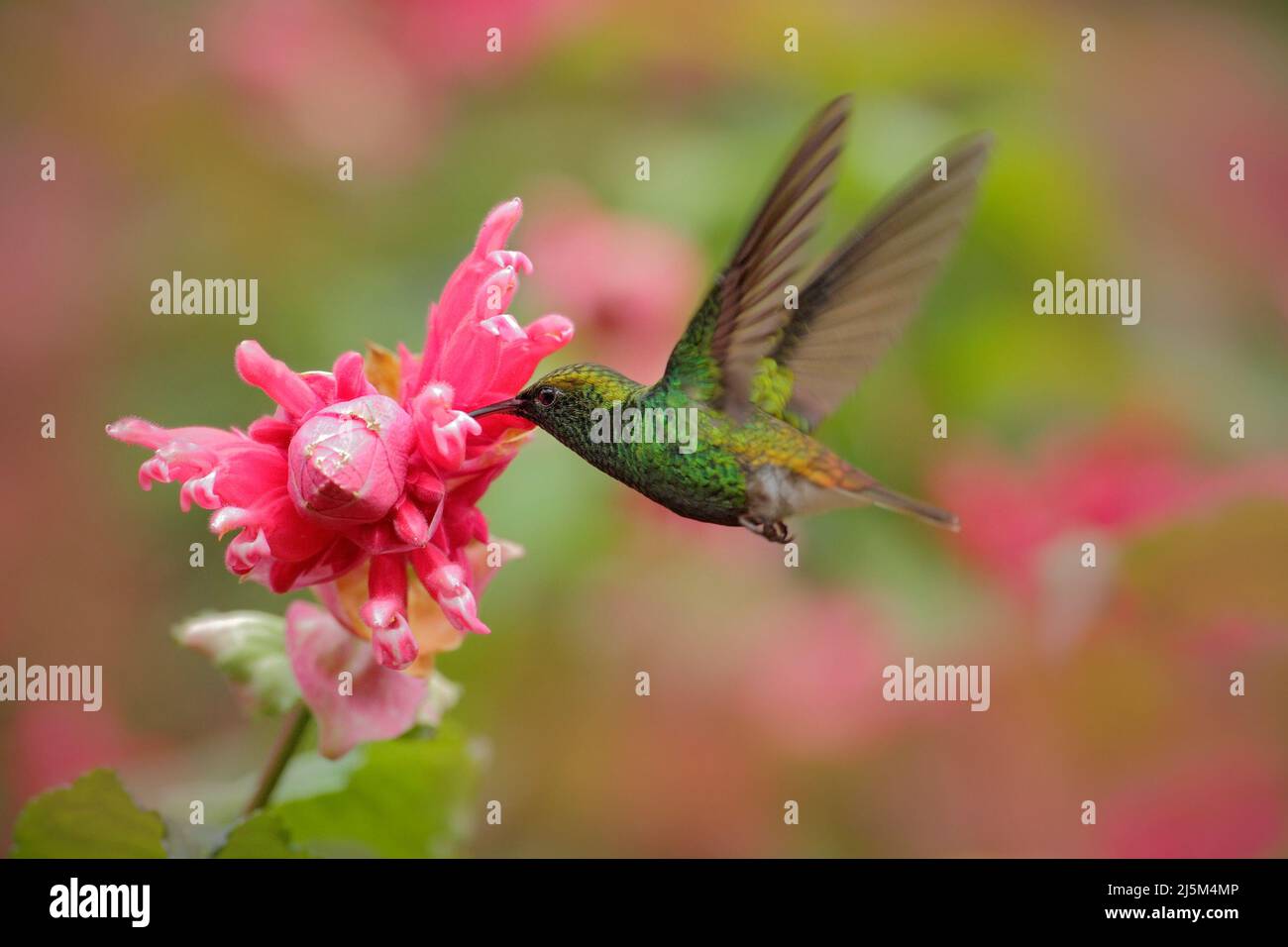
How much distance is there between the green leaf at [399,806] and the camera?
1.13m

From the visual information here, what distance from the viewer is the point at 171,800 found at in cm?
138

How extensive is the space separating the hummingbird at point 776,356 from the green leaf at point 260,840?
31 cm

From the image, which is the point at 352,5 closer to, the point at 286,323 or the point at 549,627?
the point at 286,323

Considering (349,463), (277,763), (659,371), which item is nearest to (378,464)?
(349,463)

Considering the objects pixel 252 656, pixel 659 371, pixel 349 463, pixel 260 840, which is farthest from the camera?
pixel 659 371

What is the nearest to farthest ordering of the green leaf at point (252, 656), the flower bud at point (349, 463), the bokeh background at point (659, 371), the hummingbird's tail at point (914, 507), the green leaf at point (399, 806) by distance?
the flower bud at point (349, 463) < the hummingbird's tail at point (914, 507) < the green leaf at point (252, 656) < the green leaf at point (399, 806) < the bokeh background at point (659, 371)

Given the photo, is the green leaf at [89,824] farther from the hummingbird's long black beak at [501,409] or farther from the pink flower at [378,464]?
the hummingbird's long black beak at [501,409]

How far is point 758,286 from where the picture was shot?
904 mm

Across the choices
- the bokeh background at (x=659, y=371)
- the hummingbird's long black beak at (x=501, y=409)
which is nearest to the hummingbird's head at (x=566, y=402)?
the hummingbird's long black beak at (x=501, y=409)

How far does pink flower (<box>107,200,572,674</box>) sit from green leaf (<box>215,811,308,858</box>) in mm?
141

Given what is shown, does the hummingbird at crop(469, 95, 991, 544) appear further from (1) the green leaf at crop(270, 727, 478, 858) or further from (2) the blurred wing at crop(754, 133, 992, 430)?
(1) the green leaf at crop(270, 727, 478, 858)

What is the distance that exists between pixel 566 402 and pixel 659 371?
100 centimetres

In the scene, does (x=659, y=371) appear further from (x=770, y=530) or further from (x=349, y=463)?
(x=349, y=463)

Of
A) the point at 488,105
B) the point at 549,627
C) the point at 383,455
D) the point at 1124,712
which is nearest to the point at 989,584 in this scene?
the point at 1124,712
